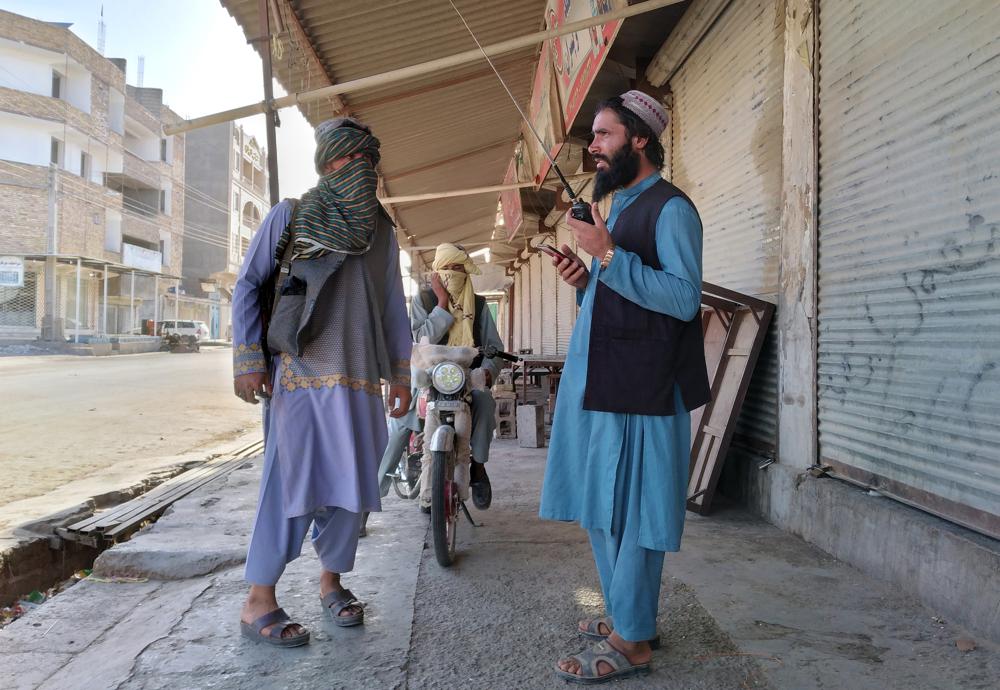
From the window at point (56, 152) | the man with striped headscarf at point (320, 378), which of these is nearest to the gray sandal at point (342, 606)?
the man with striped headscarf at point (320, 378)

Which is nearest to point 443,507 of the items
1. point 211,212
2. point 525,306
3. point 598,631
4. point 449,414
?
point 449,414

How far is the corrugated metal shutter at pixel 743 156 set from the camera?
4.10 metres

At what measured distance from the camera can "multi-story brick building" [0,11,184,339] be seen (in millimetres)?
26719

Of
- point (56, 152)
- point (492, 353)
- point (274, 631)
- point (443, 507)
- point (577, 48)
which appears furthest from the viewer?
point (56, 152)

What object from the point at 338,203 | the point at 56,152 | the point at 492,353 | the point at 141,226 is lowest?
the point at 492,353

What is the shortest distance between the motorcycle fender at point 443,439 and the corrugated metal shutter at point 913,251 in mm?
1898

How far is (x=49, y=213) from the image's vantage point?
89.1 feet

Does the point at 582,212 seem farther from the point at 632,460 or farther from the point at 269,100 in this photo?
the point at 269,100

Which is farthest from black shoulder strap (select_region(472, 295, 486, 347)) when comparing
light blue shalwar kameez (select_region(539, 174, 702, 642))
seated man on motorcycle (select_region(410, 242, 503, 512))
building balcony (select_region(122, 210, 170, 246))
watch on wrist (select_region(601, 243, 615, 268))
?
building balcony (select_region(122, 210, 170, 246))

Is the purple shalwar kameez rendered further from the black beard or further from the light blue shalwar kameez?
the black beard

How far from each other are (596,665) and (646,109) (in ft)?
5.54

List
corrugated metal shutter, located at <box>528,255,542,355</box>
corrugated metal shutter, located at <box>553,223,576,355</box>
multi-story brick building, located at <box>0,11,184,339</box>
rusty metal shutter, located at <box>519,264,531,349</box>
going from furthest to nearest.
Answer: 1. multi-story brick building, located at <box>0,11,184,339</box>
2. rusty metal shutter, located at <box>519,264,531,349</box>
3. corrugated metal shutter, located at <box>528,255,542,355</box>
4. corrugated metal shutter, located at <box>553,223,576,355</box>

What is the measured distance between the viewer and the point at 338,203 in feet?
8.23

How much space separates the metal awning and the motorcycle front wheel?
3022 millimetres
